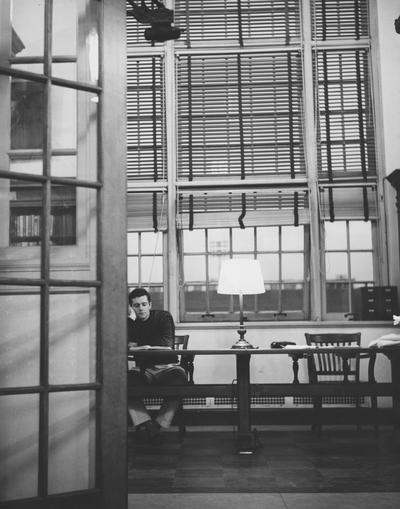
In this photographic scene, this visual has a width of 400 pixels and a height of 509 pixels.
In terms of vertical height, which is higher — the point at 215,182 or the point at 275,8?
the point at 275,8

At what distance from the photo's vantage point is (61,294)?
238 centimetres

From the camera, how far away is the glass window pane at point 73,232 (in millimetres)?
2395

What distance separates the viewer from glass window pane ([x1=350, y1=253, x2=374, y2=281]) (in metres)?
6.43

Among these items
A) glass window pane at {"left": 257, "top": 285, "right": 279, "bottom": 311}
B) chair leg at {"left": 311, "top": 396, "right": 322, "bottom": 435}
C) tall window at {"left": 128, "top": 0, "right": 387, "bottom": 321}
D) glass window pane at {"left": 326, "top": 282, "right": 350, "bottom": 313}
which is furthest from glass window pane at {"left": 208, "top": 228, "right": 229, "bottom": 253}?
chair leg at {"left": 311, "top": 396, "right": 322, "bottom": 435}

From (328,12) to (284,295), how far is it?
124 inches

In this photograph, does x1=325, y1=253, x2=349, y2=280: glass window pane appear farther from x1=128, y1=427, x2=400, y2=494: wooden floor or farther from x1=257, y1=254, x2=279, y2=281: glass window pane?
x1=128, y1=427, x2=400, y2=494: wooden floor

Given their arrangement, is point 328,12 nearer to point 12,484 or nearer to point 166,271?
point 166,271

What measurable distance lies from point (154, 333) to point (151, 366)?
286mm

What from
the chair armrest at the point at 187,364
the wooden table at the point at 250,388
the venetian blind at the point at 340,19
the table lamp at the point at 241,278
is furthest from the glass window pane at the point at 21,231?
the venetian blind at the point at 340,19

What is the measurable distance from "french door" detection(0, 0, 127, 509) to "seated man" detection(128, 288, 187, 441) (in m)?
2.24

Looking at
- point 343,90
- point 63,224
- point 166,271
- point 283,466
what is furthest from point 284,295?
point 63,224

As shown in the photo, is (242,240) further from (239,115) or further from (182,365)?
(182,365)

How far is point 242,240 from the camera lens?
650 cm

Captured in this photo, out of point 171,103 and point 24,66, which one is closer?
point 24,66
